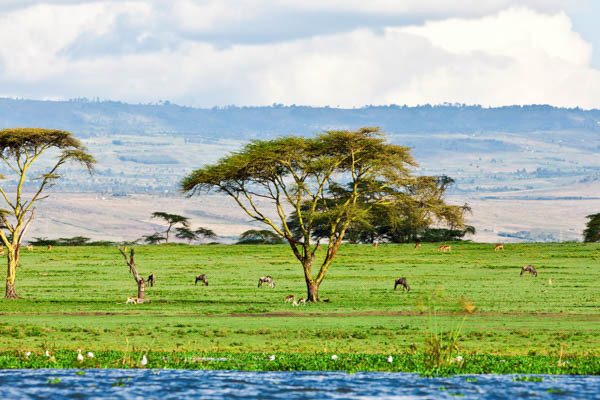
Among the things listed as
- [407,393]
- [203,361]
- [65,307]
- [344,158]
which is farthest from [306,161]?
[407,393]

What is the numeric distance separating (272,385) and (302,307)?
72.6ft

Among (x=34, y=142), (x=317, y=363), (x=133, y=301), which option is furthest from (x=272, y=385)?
(x=34, y=142)

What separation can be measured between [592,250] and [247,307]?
49.1 metres

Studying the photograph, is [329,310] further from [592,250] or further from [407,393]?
[592,250]

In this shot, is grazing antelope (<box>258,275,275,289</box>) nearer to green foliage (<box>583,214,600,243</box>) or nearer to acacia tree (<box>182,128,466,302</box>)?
acacia tree (<box>182,128,466,302</box>)

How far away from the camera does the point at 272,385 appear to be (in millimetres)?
22734

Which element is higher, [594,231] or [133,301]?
[133,301]

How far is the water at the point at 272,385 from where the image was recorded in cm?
2130

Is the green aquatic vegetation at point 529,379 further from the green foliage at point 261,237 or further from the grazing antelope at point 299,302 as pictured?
the green foliage at point 261,237

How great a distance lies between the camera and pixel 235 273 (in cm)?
7031

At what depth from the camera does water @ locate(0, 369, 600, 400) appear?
21297 millimetres

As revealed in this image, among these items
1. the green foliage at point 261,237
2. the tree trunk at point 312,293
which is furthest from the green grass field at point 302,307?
the green foliage at point 261,237

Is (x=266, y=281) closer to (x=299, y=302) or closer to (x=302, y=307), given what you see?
(x=299, y=302)

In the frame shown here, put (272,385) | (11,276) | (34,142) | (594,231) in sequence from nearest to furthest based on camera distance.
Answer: (272,385) → (11,276) → (34,142) → (594,231)
